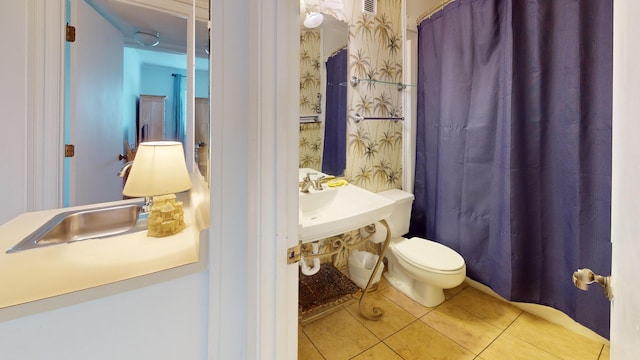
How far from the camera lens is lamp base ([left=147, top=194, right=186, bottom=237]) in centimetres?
85

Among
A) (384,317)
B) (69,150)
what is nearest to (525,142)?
(384,317)

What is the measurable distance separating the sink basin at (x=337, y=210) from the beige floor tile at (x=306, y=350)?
69 centimetres

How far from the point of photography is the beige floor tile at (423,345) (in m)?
1.34

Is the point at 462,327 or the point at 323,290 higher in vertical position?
the point at 323,290

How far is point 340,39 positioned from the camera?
1.78 meters

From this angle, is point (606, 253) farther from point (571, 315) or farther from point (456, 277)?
point (456, 277)

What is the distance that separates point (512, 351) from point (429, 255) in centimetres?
62

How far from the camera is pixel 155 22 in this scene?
39.8 inches

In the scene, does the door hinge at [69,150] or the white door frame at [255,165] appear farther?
the door hinge at [69,150]

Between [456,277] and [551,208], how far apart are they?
0.68 metres

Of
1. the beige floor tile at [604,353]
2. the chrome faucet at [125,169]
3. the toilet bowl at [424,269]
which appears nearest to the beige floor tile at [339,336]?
the toilet bowl at [424,269]

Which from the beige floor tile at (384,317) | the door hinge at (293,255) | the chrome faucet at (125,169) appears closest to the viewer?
the door hinge at (293,255)

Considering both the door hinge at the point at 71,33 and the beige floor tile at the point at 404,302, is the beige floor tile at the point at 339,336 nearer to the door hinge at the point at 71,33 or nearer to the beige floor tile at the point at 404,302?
the beige floor tile at the point at 404,302

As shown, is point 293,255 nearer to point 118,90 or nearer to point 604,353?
point 118,90
